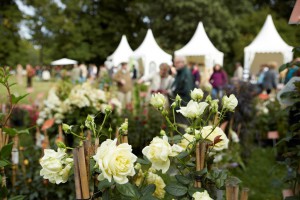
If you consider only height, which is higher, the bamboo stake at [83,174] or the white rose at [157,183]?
the bamboo stake at [83,174]

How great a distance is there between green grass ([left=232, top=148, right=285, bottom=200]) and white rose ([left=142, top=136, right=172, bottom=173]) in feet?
8.70

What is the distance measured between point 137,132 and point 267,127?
2303 mm

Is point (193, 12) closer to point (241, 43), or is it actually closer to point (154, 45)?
point (241, 43)

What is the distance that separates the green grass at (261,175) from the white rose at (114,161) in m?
2.81

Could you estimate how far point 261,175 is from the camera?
496 centimetres

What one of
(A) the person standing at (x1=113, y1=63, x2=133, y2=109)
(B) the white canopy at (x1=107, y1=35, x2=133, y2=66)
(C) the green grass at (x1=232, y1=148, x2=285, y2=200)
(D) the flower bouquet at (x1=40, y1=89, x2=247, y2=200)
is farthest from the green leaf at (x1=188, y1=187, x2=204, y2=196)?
(B) the white canopy at (x1=107, y1=35, x2=133, y2=66)

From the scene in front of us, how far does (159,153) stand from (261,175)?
4.06m

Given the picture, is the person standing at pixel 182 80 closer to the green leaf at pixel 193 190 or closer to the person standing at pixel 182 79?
the person standing at pixel 182 79

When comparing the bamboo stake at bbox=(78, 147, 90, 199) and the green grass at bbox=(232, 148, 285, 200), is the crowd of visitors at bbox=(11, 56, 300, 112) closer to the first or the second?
the green grass at bbox=(232, 148, 285, 200)

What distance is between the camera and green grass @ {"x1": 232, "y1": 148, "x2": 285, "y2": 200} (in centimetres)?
414

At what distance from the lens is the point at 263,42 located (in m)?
14.9

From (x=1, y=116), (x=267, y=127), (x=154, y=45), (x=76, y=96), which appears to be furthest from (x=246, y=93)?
(x=154, y=45)

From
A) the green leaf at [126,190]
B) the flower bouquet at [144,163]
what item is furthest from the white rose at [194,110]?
the green leaf at [126,190]

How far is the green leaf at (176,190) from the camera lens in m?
1.31
